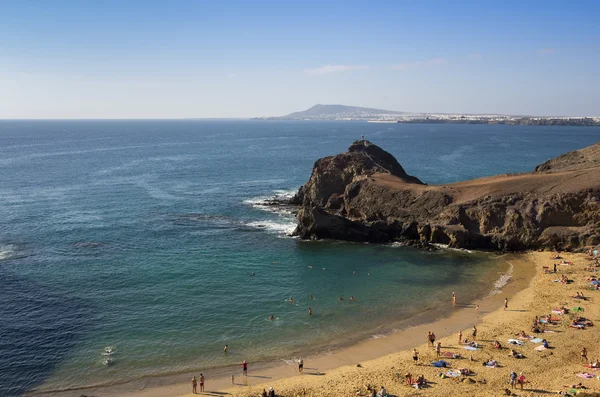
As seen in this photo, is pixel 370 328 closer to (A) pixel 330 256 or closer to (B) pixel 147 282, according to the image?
(A) pixel 330 256

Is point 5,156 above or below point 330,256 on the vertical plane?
above

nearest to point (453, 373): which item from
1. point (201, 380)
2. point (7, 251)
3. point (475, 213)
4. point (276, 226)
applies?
point (201, 380)

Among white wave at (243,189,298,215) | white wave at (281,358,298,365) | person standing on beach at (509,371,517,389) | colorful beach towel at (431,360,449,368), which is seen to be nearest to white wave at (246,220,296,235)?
white wave at (243,189,298,215)

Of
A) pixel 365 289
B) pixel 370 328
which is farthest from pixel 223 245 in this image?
pixel 370 328

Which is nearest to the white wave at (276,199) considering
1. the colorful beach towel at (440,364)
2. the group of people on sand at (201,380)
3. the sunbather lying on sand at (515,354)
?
the group of people on sand at (201,380)

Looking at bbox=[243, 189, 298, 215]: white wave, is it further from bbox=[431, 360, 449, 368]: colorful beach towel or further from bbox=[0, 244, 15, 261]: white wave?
bbox=[431, 360, 449, 368]: colorful beach towel

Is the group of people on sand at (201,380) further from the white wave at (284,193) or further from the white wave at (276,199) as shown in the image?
the white wave at (284,193)

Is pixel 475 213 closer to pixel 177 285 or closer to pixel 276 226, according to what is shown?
pixel 276 226

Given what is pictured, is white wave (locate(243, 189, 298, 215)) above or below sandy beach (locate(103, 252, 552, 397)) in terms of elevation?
above
